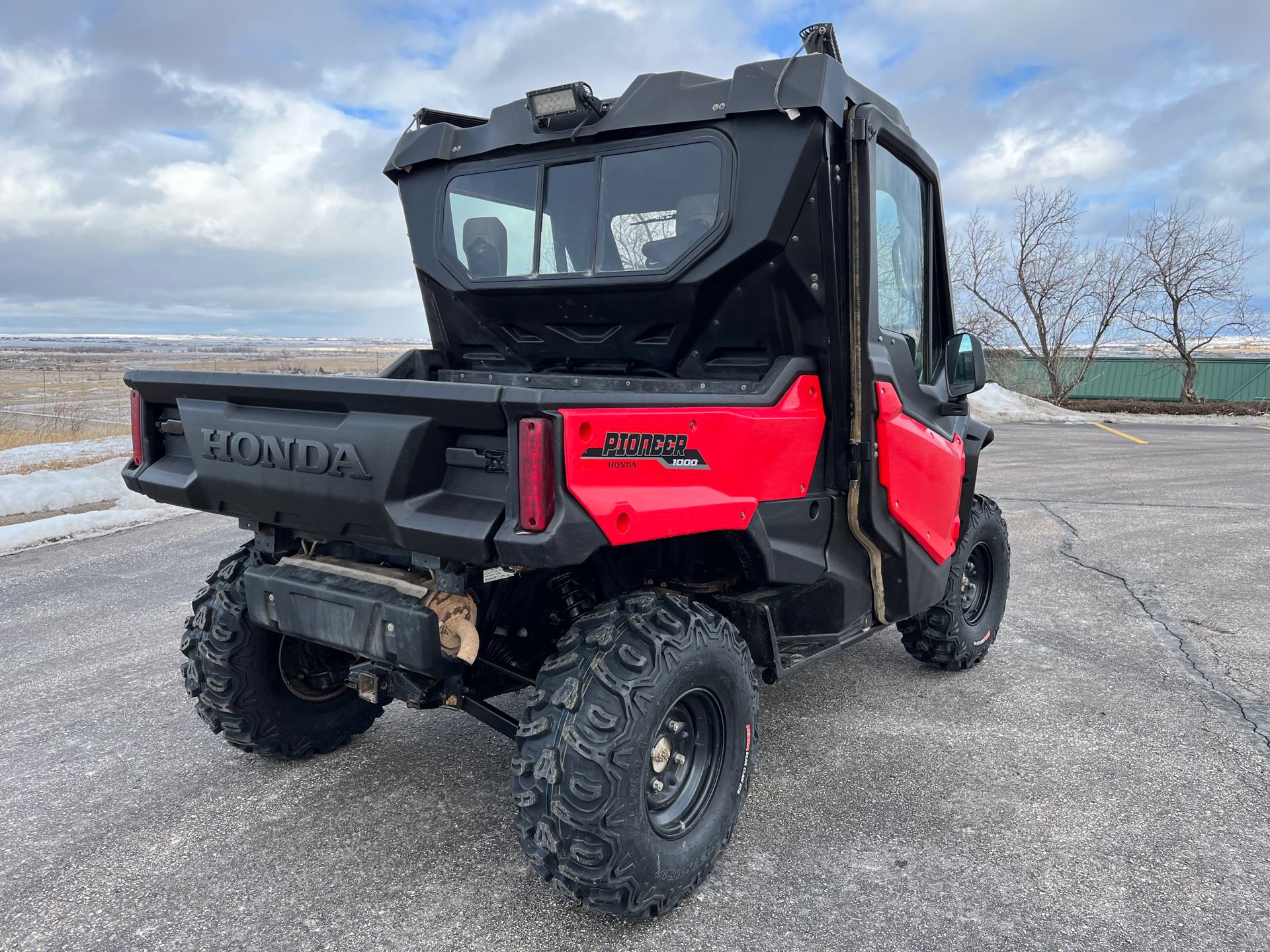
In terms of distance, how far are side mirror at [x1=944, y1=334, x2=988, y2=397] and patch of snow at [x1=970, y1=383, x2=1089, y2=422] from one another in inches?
765

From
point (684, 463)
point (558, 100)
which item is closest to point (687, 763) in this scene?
point (684, 463)

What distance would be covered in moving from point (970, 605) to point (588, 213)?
2991 millimetres

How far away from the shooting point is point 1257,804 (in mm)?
3348

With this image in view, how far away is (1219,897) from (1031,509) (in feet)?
24.6

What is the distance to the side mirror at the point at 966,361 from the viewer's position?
3.82 m

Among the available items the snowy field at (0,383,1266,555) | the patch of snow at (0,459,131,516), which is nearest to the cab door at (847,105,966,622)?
the snowy field at (0,383,1266,555)

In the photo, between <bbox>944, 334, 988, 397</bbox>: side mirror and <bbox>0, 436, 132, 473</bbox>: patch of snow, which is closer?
<bbox>944, 334, 988, 397</bbox>: side mirror

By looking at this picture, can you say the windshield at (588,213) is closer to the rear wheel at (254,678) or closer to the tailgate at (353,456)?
the tailgate at (353,456)

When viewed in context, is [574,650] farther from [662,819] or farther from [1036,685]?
[1036,685]

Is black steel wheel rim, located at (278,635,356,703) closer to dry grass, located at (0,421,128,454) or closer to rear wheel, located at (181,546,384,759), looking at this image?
rear wheel, located at (181,546,384,759)

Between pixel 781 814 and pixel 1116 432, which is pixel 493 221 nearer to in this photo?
pixel 781 814

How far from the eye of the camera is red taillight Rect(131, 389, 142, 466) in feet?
10.2

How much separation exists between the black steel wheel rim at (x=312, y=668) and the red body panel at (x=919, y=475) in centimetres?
220

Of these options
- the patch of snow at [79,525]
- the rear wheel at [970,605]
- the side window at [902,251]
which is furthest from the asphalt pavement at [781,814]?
the patch of snow at [79,525]
